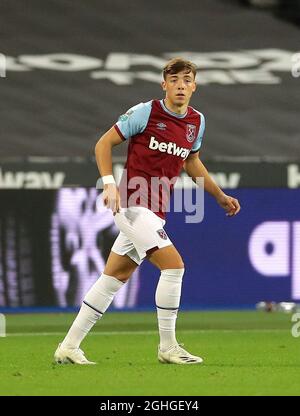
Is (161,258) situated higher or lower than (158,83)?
lower

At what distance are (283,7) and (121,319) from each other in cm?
800

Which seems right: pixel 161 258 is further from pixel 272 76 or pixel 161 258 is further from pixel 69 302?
pixel 272 76

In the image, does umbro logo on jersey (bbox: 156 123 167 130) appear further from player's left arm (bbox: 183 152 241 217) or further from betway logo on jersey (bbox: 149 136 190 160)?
player's left arm (bbox: 183 152 241 217)

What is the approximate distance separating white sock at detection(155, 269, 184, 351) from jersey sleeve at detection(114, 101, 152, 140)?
2.80 ft

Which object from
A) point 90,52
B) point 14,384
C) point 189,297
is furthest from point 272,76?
point 14,384

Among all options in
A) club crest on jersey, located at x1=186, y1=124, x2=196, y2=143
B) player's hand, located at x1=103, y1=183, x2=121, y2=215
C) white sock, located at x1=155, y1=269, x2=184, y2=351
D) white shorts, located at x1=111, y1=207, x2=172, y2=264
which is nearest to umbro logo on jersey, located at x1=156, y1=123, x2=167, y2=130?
club crest on jersey, located at x1=186, y1=124, x2=196, y2=143

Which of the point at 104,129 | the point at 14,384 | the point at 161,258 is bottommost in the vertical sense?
the point at 14,384

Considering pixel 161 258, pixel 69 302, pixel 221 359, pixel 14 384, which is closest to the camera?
pixel 14 384

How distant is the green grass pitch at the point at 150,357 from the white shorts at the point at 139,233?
2.32 ft

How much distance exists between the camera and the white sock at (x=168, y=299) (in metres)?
7.72

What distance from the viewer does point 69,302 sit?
12.7 metres

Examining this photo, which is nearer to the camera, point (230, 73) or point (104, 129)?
point (104, 129)

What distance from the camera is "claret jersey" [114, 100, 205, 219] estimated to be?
783cm

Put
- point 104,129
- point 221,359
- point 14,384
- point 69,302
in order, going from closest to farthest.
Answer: point 14,384 → point 221,359 → point 69,302 → point 104,129
